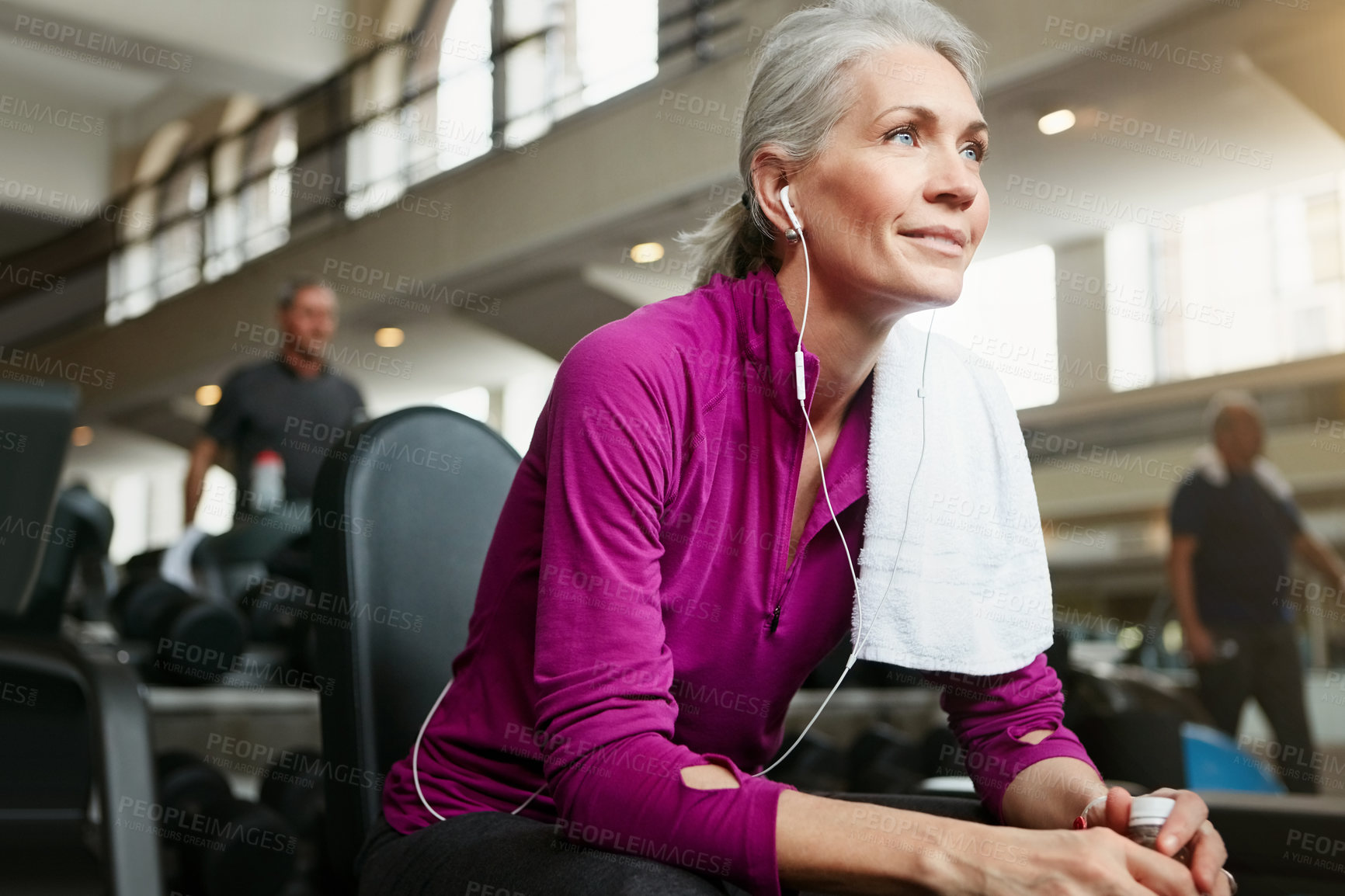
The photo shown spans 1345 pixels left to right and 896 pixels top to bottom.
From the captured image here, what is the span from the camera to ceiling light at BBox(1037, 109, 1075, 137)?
5004 millimetres

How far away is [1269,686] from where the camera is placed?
3.65m

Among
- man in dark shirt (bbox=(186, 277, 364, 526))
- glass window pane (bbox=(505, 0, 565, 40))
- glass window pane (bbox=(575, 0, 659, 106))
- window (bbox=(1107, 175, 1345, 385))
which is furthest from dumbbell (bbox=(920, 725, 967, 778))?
glass window pane (bbox=(505, 0, 565, 40))

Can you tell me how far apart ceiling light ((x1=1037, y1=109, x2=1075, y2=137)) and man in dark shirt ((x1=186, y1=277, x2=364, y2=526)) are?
10.3ft

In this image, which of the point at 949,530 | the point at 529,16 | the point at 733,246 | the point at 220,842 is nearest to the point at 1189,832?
the point at 949,530

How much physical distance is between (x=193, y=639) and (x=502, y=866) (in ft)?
8.94

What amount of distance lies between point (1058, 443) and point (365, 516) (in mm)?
6071

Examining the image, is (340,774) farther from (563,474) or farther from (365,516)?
(563,474)

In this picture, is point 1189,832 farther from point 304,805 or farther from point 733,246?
point 304,805

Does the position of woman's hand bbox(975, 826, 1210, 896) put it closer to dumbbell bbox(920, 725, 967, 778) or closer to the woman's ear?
the woman's ear

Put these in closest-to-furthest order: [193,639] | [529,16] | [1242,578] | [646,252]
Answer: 1. [193,639]
2. [1242,578]
3. [646,252]
4. [529,16]

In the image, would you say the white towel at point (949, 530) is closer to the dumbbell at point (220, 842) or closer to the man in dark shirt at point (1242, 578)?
the dumbbell at point (220, 842)

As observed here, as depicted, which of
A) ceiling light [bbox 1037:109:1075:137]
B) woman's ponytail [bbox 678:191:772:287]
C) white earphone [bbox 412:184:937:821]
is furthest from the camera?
ceiling light [bbox 1037:109:1075:137]

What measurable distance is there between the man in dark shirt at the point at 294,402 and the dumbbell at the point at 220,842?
4.39ft

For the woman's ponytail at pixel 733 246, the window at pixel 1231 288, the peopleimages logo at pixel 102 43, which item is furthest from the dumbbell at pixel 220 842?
the peopleimages logo at pixel 102 43
